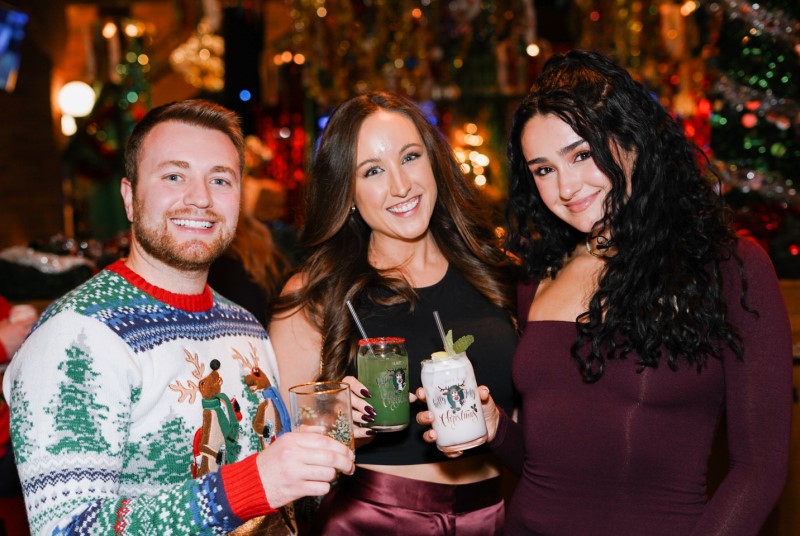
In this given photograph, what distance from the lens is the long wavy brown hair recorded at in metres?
2.45

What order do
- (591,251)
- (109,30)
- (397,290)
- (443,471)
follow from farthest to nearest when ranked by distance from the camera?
(109,30) < (397,290) < (443,471) < (591,251)

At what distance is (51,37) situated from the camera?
6.98 metres

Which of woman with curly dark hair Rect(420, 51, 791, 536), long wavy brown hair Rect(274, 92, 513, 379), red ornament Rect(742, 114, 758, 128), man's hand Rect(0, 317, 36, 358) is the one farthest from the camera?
red ornament Rect(742, 114, 758, 128)

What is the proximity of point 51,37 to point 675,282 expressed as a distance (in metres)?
6.71

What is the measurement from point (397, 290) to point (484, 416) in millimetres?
580

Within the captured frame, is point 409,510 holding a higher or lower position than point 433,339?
lower

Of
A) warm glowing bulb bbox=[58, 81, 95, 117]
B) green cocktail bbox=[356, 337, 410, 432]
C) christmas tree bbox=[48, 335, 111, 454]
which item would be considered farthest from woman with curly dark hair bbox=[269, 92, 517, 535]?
warm glowing bulb bbox=[58, 81, 95, 117]

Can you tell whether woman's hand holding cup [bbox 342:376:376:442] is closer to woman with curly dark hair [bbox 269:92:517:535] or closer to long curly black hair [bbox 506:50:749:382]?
woman with curly dark hair [bbox 269:92:517:535]

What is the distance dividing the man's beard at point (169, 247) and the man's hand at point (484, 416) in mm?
611

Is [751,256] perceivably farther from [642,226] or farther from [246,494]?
[246,494]

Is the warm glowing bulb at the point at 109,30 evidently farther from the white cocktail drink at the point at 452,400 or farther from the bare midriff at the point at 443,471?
the white cocktail drink at the point at 452,400

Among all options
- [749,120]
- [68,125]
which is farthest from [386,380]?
[68,125]

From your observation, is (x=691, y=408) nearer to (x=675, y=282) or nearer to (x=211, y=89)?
(x=675, y=282)

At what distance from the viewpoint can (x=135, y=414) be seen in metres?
1.66
